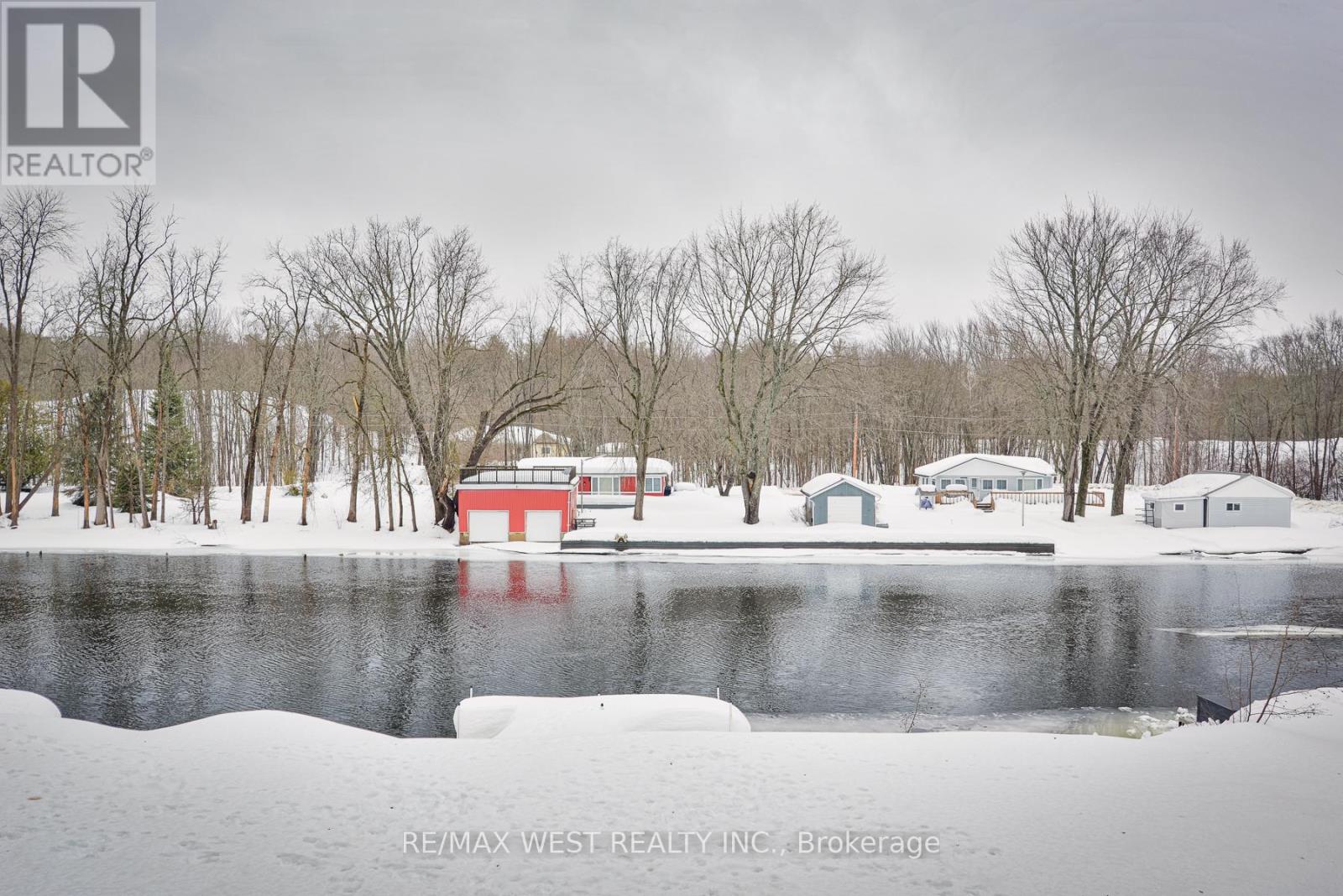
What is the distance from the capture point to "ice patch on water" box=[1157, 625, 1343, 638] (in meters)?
16.3

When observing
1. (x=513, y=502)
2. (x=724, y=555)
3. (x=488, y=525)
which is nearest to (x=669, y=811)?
(x=724, y=555)

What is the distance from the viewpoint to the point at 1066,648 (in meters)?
15.2

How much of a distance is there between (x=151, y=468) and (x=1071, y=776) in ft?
139

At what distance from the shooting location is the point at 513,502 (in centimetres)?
3103

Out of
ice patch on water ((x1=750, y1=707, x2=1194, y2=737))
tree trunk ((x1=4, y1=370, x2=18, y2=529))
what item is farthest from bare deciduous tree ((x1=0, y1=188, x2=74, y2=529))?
ice patch on water ((x1=750, y1=707, x2=1194, y2=737))

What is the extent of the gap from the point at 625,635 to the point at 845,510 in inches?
761

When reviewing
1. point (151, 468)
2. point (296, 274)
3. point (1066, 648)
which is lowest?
point (1066, 648)

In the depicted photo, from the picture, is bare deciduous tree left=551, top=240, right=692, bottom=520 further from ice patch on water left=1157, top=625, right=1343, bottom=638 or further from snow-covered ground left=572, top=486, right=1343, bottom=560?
ice patch on water left=1157, top=625, right=1343, bottom=638

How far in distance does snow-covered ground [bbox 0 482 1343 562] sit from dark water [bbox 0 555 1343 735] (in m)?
3.12

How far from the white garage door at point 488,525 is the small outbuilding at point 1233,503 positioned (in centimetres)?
2984

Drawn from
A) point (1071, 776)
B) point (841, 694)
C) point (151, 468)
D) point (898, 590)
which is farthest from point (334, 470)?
point (1071, 776)

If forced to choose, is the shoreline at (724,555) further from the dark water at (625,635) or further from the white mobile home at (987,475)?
the white mobile home at (987,475)

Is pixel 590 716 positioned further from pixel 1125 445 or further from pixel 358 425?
pixel 1125 445

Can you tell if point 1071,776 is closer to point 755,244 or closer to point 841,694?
point 841,694
